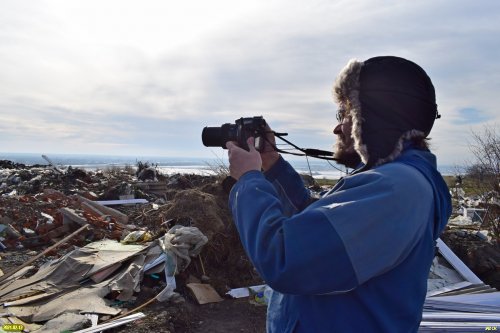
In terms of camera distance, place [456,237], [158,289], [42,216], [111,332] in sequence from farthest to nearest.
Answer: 1. [42,216]
2. [456,237]
3. [158,289]
4. [111,332]

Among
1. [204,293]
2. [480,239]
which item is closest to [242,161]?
[204,293]

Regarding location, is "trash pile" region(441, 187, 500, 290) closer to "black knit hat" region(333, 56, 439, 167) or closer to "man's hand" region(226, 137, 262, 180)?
"black knit hat" region(333, 56, 439, 167)

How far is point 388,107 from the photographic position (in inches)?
50.8

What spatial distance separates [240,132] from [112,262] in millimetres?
4266

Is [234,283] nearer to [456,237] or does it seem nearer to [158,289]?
[158,289]

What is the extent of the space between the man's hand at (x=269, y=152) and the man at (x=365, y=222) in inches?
15.9

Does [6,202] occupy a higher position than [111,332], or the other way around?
[6,202]

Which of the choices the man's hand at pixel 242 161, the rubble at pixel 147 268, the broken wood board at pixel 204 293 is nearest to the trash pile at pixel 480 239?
the rubble at pixel 147 268

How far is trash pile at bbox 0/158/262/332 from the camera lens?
4.48 meters

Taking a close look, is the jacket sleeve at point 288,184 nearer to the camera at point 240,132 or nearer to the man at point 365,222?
the camera at point 240,132

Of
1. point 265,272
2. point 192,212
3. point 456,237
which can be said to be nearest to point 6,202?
point 192,212

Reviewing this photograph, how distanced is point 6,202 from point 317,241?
10.8m

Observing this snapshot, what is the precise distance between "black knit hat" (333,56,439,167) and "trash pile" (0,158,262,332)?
273 cm

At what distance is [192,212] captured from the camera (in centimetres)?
670
